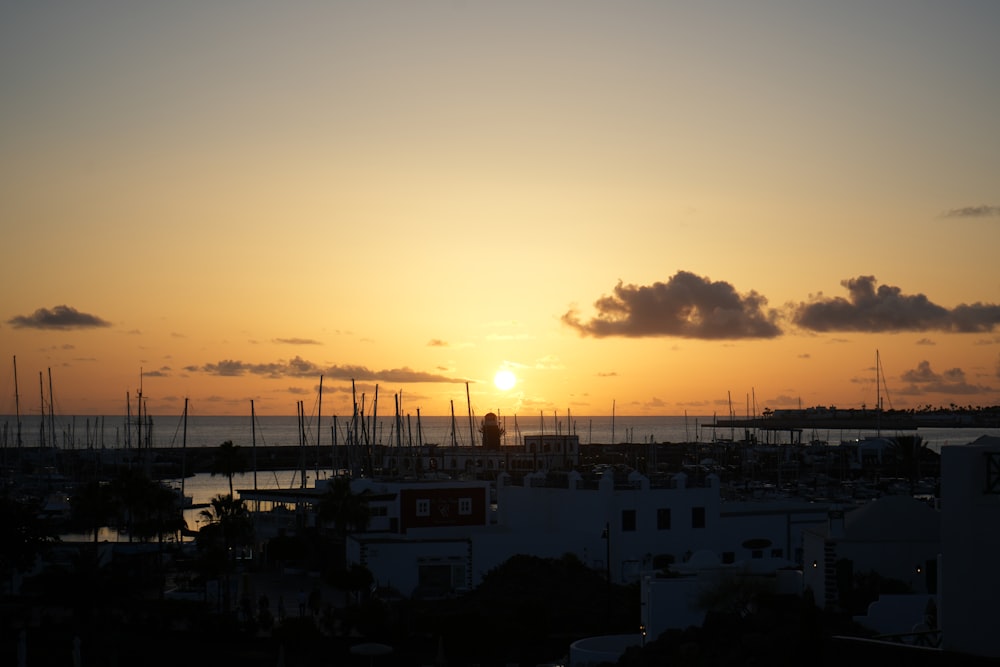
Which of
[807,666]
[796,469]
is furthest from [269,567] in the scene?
[796,469]

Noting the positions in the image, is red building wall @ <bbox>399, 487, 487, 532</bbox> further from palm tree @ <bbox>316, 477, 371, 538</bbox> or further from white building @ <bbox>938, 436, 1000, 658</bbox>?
white building @ <bbox>938, 436, 1000, 658</bbox>

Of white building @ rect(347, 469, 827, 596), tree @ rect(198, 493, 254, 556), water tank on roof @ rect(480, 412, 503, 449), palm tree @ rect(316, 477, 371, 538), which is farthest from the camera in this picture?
water tank on roof @ rect(480, 412, 503, 449)

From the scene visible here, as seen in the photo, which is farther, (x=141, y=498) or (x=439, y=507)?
(x=439, y=507)

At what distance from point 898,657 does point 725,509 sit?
37.1 metres

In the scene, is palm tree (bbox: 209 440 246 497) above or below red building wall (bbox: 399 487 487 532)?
above

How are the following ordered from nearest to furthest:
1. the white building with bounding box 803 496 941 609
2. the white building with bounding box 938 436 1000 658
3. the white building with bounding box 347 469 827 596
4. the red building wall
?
1. the white building with bounding box 938 436 1000 658
2. the white building with bounding box 803 496 941 609
3. the white building with bounding box 347 469 827 596
4. the red building wall

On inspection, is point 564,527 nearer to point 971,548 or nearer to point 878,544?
point 878,544

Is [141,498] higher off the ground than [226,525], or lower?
higher

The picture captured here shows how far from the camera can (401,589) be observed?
51.9 meters

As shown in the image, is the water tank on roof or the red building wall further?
the water tank on roof

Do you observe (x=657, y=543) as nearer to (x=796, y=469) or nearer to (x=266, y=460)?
(x=796, y=469)

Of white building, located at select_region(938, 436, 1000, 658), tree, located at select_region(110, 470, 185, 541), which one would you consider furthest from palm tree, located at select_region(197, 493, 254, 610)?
white building, located at select_region(938, 436, 1000, 658)

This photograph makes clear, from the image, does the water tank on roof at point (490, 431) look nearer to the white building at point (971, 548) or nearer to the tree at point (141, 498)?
the tree at point (141, 498)

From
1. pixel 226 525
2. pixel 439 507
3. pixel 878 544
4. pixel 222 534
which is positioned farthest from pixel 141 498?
pixel 878 544
